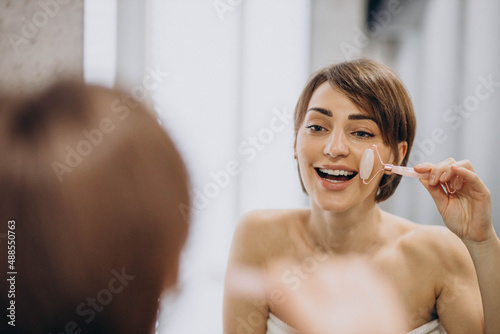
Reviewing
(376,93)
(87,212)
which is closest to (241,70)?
(376,93)

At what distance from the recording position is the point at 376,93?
842 mm

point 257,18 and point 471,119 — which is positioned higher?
point 257,18

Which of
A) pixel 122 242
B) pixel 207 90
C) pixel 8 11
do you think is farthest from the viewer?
pixel 207 90

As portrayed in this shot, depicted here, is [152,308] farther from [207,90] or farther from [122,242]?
[207,90]

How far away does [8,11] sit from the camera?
833 millimetres

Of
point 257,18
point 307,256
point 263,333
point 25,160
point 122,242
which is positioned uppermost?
point 257,18

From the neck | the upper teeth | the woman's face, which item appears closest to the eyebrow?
the woman's face

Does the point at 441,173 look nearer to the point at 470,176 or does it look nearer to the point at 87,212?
the point at 470,176

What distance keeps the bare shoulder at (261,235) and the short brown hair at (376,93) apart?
0.28 metres

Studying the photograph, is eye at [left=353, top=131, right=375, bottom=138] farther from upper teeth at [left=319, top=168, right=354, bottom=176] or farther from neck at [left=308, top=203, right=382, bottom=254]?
neck at [left=308, top=203, right=382, bottom=254]

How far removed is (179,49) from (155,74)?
0.44 ft

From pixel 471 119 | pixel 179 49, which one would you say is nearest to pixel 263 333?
pixel 179 49

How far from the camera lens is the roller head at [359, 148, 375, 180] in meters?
0.81

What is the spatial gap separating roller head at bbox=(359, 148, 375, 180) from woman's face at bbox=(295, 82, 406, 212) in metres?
0.02
